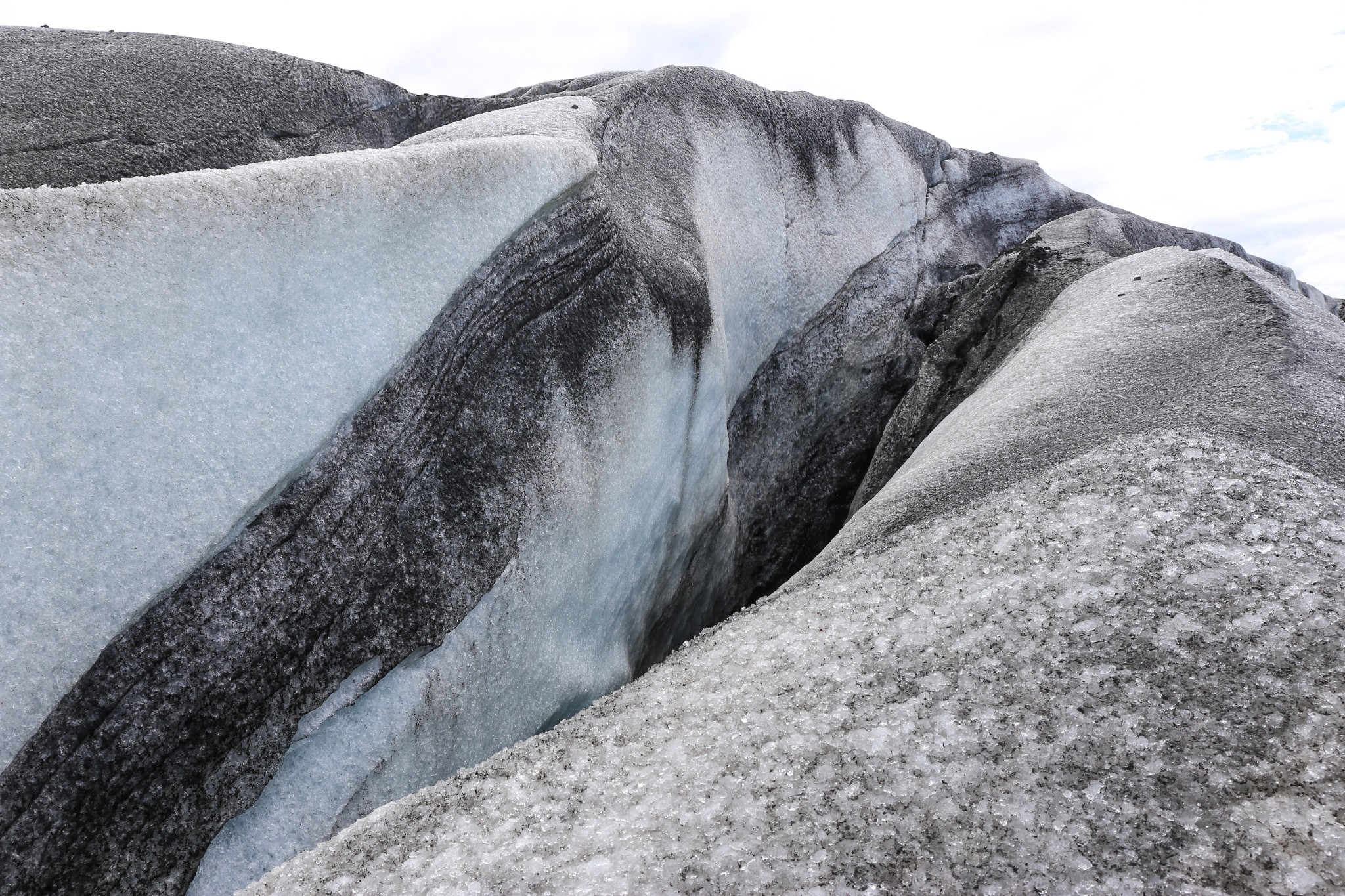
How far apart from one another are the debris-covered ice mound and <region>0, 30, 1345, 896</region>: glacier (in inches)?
0.6

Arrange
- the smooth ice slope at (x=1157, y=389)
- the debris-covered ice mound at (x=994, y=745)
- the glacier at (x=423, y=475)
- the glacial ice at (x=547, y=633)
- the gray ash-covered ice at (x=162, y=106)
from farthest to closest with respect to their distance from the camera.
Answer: the gray ash-covered ice at (x=162, y=106)
the smooth ice slope at (x=1157, y=389)
the glacial ice at (x=547, y=633)
the glacier at (x=423, y=475)
the debris-covered ice mound at (x=994, y=745)

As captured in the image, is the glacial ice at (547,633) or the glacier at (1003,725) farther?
the glacial ice at (547,633)

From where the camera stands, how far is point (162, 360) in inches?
75.3

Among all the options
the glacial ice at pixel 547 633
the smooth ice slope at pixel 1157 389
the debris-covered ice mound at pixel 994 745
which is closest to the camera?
the debris-covered ice mound at pixel 994 745

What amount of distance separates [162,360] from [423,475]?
71 centimetres

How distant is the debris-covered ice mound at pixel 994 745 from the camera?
4.28 feet

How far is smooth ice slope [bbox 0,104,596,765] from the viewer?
5.69 feet

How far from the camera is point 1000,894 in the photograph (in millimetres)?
1257

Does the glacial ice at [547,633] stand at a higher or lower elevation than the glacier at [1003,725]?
lower

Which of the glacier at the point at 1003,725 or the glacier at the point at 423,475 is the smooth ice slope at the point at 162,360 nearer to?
the glacier at the point at 423,475

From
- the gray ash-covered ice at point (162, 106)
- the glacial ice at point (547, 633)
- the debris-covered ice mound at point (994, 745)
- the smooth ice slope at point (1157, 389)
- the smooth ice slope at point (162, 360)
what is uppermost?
the gray ash-covered ice at point (162, 106)

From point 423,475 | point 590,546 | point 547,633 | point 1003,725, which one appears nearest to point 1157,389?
point 1003,725

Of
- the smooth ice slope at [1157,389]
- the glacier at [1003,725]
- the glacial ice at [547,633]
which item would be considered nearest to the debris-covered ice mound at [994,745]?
the glacier at [1003,725]

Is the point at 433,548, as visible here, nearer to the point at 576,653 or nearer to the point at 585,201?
the point at 576,653
